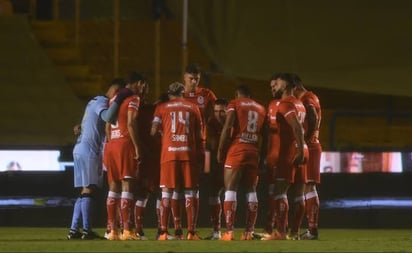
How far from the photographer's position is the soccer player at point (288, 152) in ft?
48.7

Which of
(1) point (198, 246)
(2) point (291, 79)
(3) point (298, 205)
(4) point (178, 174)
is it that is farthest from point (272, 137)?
(1) point (198, 246)

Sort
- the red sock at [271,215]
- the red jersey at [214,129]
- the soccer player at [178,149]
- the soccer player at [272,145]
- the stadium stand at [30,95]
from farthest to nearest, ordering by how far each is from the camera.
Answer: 1. the stadium stand at [30,95]
2. the red jersey at [214,129]
3. the red sock at [271,215]
4. the soccer player at [272,145]
5. the soccer player at [178,149]

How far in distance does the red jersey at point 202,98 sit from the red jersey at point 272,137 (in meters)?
0.93

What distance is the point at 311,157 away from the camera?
Result: 15609 millimetres

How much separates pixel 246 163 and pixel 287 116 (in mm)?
789

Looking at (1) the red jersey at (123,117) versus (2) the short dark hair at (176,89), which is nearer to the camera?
(1) the red jersey at (123,117)

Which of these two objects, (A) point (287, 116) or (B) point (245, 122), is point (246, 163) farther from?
(A) point (287, 116)

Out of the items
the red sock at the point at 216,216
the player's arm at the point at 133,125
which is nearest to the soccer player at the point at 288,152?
the red sock at the point at 216,216

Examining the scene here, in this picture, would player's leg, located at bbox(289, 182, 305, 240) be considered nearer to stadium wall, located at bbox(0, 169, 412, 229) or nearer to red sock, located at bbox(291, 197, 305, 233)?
red sock, located at bbox(291, 197, 305, 233)

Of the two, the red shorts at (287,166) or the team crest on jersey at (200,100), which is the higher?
the team crest on jersey at (200,100)

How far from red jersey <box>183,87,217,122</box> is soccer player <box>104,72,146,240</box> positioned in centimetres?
83

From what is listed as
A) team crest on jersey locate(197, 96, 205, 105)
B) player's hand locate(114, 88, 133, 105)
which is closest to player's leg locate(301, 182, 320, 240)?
team crest on jersey locate(197, 96, 205, 105)

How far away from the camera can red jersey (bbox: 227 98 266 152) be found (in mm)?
14992

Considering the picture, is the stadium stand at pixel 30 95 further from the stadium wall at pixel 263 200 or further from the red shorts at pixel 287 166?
the red shorts at pixel 287 166
